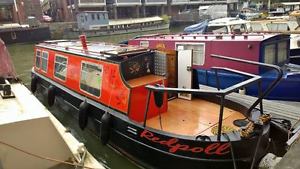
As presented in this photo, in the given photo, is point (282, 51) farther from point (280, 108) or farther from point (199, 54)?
point (280, 108)

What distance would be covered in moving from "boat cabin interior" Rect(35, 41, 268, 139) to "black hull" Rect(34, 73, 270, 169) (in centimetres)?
25

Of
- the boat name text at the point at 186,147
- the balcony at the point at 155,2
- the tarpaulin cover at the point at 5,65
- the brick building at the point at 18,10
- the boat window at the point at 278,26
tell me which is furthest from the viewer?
the balcony at the point at 155,2

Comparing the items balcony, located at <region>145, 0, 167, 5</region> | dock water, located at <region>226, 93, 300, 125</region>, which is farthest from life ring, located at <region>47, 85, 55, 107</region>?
balcony, located at <region>145, 0, 167, 5</region>

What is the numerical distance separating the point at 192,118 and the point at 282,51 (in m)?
4.73

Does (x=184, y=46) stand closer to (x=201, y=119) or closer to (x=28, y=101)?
(x=201, y=119)

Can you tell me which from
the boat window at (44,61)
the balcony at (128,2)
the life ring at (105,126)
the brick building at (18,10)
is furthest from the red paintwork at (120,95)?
the balcony at (128,2)

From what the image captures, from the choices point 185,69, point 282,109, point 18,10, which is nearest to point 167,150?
point 185,69

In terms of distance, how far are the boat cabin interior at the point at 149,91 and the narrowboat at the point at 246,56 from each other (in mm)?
428

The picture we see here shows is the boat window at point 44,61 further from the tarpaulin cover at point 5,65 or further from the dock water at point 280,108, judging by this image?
the dock water at point 280,108

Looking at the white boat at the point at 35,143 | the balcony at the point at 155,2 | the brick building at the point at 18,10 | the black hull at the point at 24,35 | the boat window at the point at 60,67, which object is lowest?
the white boat at the point at 35,143

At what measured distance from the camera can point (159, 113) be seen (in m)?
5.84

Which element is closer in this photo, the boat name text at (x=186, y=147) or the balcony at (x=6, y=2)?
the boat name text at (x=186, y=147)

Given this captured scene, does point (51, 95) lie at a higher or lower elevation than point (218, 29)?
lower

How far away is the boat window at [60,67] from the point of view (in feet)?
27.3
